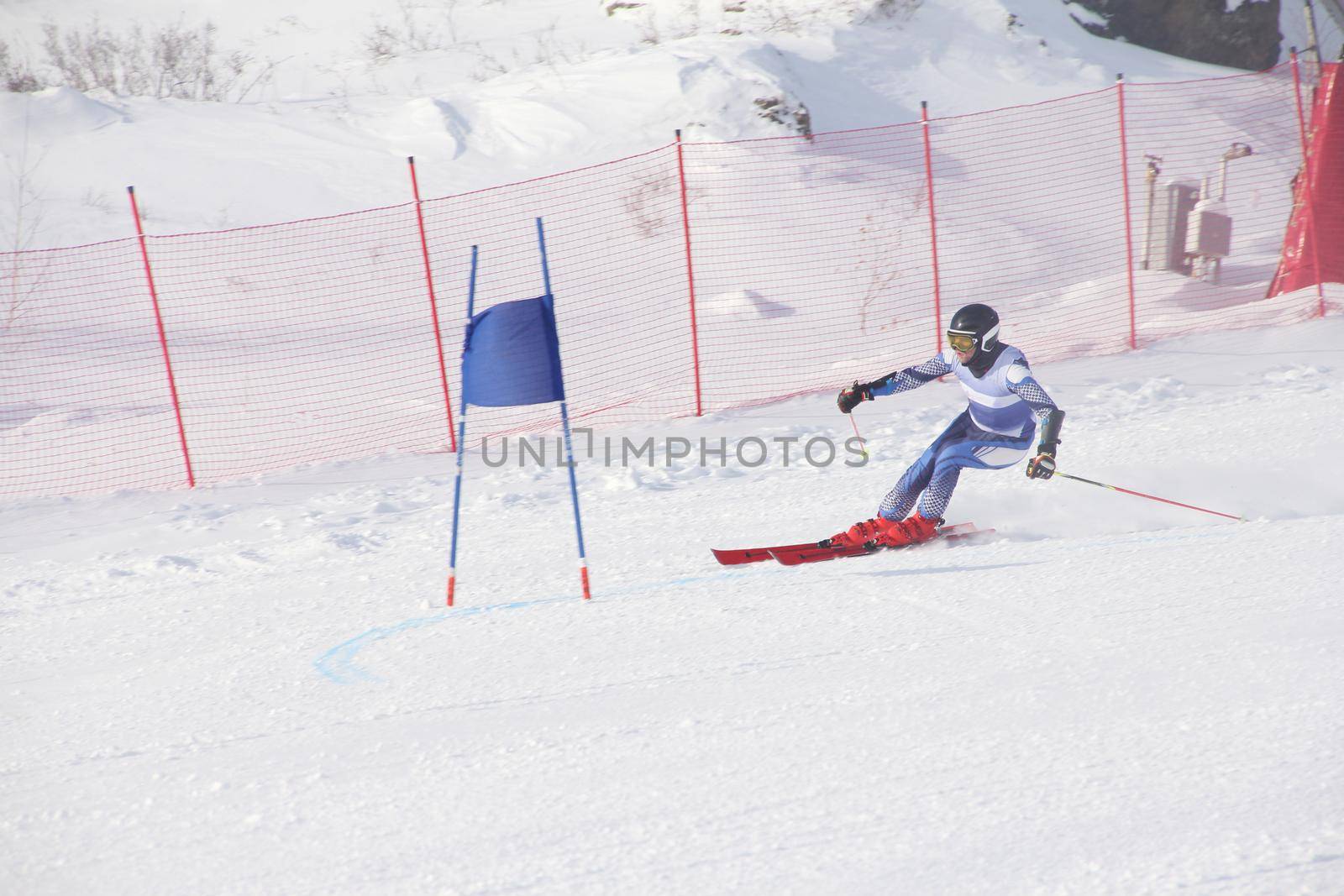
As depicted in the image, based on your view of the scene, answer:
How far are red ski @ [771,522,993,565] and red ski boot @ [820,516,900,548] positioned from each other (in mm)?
25

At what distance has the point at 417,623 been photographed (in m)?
5.09

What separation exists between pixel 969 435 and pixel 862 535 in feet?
2.82

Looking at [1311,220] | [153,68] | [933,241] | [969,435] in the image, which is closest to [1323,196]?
[1311,220]

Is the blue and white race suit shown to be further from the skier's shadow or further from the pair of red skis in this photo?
the skier's shadow

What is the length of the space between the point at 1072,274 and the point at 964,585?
9741 millimetres

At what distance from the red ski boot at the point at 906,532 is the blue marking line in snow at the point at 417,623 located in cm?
67

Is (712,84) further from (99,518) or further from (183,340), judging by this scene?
(99,518)

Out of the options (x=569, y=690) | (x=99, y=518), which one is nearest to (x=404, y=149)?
(x=99, y=518)

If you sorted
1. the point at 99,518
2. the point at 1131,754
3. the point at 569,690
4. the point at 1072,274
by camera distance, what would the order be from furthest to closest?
the point at 1072,274 → the point at 99,518 → the point at 569,690 → the point at 1131,754

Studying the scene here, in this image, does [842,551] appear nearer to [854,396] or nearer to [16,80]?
[854,396]

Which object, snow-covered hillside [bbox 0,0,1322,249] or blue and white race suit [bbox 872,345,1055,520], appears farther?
snow-covered hillside [bbox 0,0,1322,249]

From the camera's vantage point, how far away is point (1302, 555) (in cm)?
512

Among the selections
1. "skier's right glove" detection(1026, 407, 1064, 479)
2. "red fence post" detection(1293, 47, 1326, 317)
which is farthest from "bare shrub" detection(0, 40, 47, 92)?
"red fence post" detection(1293, 47, 1326, 317)

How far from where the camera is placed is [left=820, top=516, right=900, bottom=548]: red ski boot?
5855mm
